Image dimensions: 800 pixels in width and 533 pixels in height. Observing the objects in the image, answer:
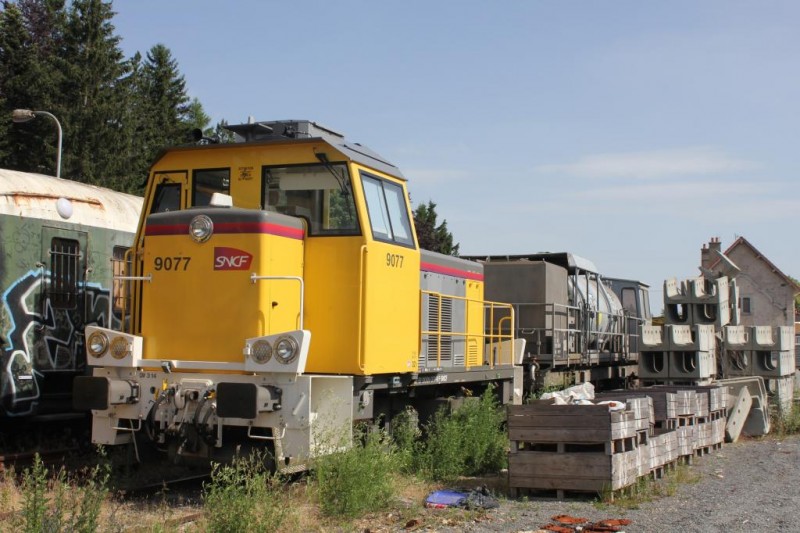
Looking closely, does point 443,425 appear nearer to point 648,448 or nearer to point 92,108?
point 648,448

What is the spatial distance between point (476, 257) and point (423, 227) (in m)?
25.6

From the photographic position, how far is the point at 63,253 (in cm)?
1092

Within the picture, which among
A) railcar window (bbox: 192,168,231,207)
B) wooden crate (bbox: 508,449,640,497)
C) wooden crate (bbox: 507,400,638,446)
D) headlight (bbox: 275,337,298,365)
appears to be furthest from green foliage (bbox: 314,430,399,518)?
railcar window (bbox: 192,168,231,207)

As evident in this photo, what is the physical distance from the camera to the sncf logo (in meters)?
8.53

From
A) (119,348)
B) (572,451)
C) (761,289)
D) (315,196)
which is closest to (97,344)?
(119,348)

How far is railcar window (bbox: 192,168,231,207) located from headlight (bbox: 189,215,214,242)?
87 cm

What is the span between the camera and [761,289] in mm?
54156

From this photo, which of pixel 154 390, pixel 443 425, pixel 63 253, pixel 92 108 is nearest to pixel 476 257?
pixel 443 425

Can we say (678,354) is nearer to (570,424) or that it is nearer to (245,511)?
(570,424)

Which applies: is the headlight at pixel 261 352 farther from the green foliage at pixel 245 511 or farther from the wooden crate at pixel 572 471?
the wooden crate at pixel 572 471

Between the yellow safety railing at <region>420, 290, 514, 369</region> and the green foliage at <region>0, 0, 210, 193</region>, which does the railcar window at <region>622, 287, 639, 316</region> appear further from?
the green foliage at <region>0, 0, 210, 193</region>

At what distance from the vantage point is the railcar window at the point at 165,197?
9.66 metres

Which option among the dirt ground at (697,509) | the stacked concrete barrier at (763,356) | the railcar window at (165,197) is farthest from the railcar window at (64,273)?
the stacked concrete barrier at (763,356)

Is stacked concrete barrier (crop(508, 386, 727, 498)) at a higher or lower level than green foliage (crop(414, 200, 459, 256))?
lower
